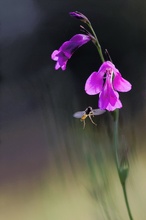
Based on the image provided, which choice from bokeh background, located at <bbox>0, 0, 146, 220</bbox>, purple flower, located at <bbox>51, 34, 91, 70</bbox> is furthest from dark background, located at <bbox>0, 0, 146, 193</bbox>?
purple flower, located at <bbox>51, 34, 91, 70</bbox>

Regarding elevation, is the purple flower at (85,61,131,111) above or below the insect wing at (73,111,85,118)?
above

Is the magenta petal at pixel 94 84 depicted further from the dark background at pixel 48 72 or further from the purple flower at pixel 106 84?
the dark background at pixel 48 72

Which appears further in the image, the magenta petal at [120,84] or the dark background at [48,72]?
the dark background at [48,72]

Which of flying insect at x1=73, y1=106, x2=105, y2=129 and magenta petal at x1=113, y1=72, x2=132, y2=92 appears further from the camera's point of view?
flying insect at x1=73, y1=106, x2=105, y2=129

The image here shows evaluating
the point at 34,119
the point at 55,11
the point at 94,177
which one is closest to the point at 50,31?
the point at 55,11

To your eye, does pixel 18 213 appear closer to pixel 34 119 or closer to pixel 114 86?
pixel 34 119

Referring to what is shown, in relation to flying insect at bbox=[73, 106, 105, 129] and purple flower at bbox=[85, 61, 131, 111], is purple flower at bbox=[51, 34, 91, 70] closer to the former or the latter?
purple flower at bbox=[85, 61, 131, 111]

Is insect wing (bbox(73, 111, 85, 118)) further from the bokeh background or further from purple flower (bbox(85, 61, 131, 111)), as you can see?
purple flower (bbox(85, 61, 131, 111))

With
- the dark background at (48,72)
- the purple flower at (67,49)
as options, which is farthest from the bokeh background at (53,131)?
the purple flower at (67,49)
